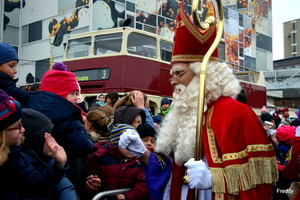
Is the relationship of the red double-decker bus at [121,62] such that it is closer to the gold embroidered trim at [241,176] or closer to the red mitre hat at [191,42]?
the red mitre hat at [191,42]

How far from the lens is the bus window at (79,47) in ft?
30.4

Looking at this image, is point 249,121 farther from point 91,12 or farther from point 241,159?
point 91,12

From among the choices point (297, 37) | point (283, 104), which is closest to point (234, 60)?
point (283, 104)

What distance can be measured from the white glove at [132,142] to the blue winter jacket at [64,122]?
0.55 m

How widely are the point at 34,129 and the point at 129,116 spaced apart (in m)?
1.28

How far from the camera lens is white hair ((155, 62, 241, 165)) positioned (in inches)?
92.4

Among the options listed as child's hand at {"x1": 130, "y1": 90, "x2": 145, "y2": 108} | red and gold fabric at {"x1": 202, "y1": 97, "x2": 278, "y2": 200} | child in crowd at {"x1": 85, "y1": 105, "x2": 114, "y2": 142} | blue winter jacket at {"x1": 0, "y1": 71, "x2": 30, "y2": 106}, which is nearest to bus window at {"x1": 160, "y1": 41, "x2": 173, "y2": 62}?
child's hand at {"x1": 130, "y1": 90, "x2": 145, "y2": 108}

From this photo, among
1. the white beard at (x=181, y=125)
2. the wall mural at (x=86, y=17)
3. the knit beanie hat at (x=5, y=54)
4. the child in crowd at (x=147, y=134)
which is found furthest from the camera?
the wall mural at (x=86, y=17)

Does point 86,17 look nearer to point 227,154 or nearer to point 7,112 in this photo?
point 7,112

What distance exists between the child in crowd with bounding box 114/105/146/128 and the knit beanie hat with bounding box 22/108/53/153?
1.13 meters

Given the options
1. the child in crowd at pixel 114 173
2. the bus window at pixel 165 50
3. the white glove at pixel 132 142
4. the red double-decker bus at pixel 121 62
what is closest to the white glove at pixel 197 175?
the white glove at pixel 132 142

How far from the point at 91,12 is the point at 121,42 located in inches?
222

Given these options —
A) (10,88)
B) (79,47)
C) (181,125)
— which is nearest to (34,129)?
(10,88)

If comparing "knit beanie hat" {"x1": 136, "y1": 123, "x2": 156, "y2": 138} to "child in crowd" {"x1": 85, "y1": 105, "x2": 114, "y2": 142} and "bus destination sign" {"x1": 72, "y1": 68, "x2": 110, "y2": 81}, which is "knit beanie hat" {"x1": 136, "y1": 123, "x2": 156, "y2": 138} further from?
"bus destination sign" {"x1": 72, "y1": 68, "x2": 110, "y2": 81}
